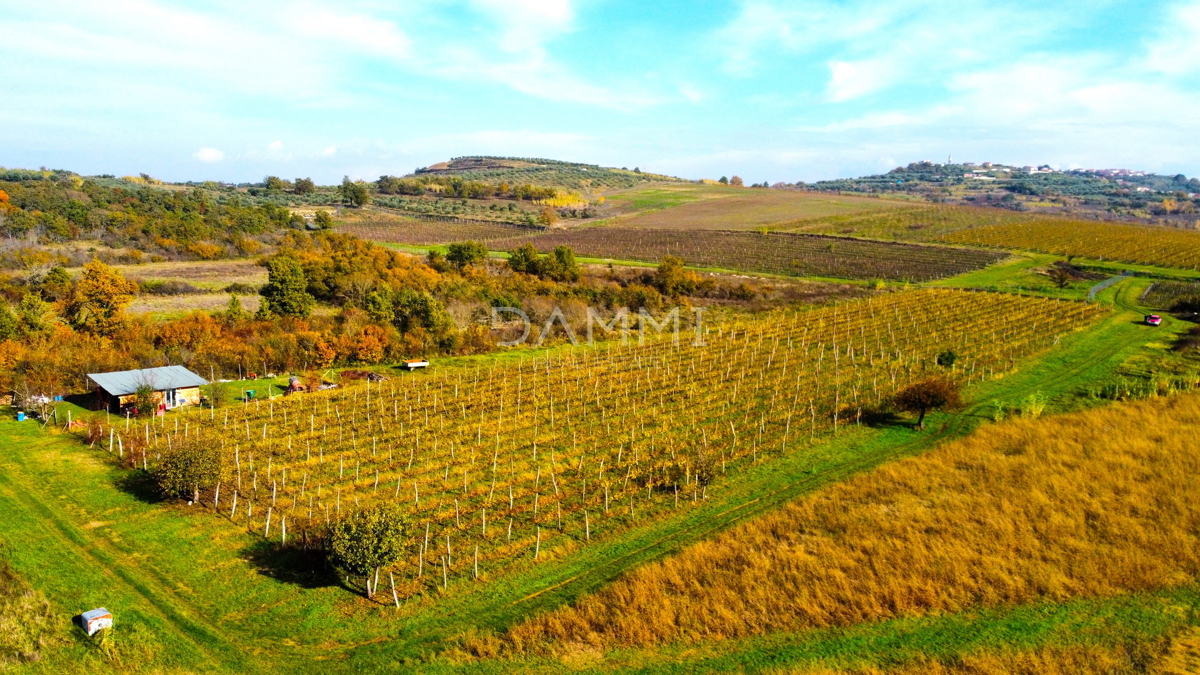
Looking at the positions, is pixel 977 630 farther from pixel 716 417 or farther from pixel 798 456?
pixel 716 417

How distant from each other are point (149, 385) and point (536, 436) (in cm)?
1718

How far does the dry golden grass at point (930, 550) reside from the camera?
17.4 meters

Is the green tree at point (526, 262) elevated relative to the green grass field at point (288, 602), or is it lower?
elevated

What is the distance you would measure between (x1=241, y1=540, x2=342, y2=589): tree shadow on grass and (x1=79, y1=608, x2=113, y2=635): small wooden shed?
358cm

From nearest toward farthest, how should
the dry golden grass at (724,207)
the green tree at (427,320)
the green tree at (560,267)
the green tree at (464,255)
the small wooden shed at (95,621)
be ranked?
the small wooden shed at (95,621) < the green tree at (427,320) < the green tree at (560,267) < the green tree at (464,255) < the dry golden grass at (724,207)

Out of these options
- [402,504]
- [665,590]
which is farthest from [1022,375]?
[402,504]

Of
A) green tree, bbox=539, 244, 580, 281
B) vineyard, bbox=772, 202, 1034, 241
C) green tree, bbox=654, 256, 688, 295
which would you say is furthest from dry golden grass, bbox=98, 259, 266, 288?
vineyard, bbox=772, 202, 1034, 241

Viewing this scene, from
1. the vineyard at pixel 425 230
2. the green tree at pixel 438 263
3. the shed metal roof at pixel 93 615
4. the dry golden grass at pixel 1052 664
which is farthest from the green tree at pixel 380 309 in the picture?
the vineyard at pixel 425 230

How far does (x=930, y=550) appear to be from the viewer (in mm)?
20172

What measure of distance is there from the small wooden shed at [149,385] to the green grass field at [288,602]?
618 centimetres

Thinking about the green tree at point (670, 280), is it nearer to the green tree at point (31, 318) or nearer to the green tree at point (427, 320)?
the green tree at point (427, 320)

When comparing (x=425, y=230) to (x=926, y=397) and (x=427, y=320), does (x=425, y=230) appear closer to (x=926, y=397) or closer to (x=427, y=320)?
(x=427, y=320)

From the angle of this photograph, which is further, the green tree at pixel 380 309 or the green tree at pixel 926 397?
the green tree at pixel 380 309

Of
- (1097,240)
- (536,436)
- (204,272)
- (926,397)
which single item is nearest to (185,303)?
(204,272)
